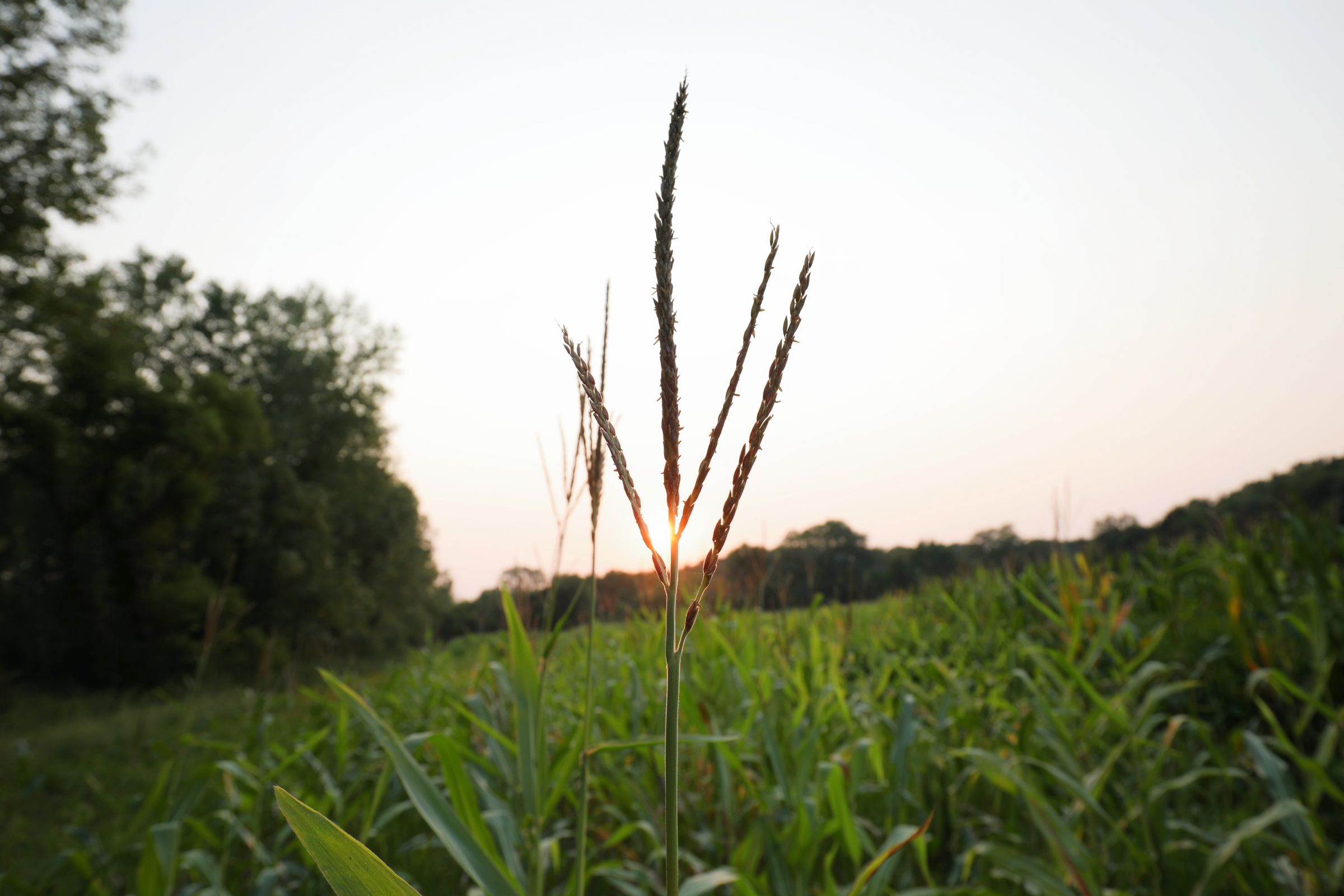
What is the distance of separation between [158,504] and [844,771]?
2027 cm

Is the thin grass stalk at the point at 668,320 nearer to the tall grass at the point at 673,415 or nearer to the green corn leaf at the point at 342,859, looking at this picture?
the tall grass at the point at 673,415

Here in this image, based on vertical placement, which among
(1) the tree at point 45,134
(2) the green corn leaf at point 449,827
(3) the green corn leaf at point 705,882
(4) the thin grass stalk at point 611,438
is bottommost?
(3) the green corn leaf at point 705,882

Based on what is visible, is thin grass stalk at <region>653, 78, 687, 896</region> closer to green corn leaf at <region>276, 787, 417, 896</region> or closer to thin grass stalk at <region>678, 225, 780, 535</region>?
thin grass stalk at <region>678, 225, 780, 535</region>

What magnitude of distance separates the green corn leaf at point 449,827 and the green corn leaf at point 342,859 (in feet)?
1.44

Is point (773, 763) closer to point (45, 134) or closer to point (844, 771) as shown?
point (844, 771)

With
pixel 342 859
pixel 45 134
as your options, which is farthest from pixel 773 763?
pixel 45 134

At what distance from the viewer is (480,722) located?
1662 millimetres

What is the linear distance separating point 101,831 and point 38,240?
12869 mm

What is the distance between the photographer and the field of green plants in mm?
1943

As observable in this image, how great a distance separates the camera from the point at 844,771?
9.23 feet

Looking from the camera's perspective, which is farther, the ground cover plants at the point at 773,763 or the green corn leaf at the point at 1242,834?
the green corn leaf at the point at 1242,834

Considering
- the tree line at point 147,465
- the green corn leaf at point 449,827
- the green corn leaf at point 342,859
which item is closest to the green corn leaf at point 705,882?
the green corn leaf at point 449,827

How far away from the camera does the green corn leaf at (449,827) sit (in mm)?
817

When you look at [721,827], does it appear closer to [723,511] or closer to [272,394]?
[723,511]
